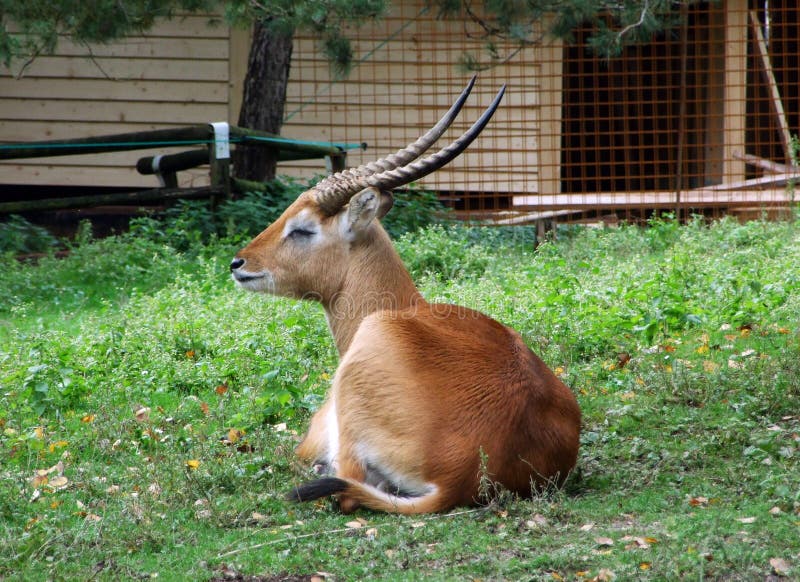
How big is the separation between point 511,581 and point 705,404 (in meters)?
2.63

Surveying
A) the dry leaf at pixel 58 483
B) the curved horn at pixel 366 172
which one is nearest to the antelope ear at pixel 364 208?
the curved horn at pixel 366 172

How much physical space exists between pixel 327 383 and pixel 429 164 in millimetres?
1834

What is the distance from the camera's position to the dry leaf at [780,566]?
3898 mm

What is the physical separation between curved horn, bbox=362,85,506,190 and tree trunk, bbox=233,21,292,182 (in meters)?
6.92

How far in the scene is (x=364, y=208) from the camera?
5.81m

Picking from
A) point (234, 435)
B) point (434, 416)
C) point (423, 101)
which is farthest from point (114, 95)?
point (434, 416)

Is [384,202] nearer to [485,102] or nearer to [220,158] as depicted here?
[220,158]

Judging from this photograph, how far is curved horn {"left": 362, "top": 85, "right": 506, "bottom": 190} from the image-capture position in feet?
18.4

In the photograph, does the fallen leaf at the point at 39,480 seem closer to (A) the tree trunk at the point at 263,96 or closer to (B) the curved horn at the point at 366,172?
(B) the curved horn at the point at 366,172

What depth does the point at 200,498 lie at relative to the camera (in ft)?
16.7

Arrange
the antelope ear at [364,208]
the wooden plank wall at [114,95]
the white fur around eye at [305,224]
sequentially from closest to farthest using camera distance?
the antelope ear at [364,208] → the white fur around eye at [305,224] → the wooden plank wall at [114,95]

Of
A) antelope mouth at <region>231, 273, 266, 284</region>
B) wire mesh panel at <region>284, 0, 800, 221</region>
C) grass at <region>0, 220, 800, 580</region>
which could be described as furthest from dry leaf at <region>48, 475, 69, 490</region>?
wire mesh panel at <region>284, 0, 800, 221</region>

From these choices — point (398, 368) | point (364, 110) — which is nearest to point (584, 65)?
point (364, 110)

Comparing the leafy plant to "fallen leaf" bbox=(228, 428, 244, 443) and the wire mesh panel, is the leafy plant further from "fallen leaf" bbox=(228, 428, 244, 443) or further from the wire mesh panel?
"fallen leaf" bbox=(228, 428, 244, 443)
